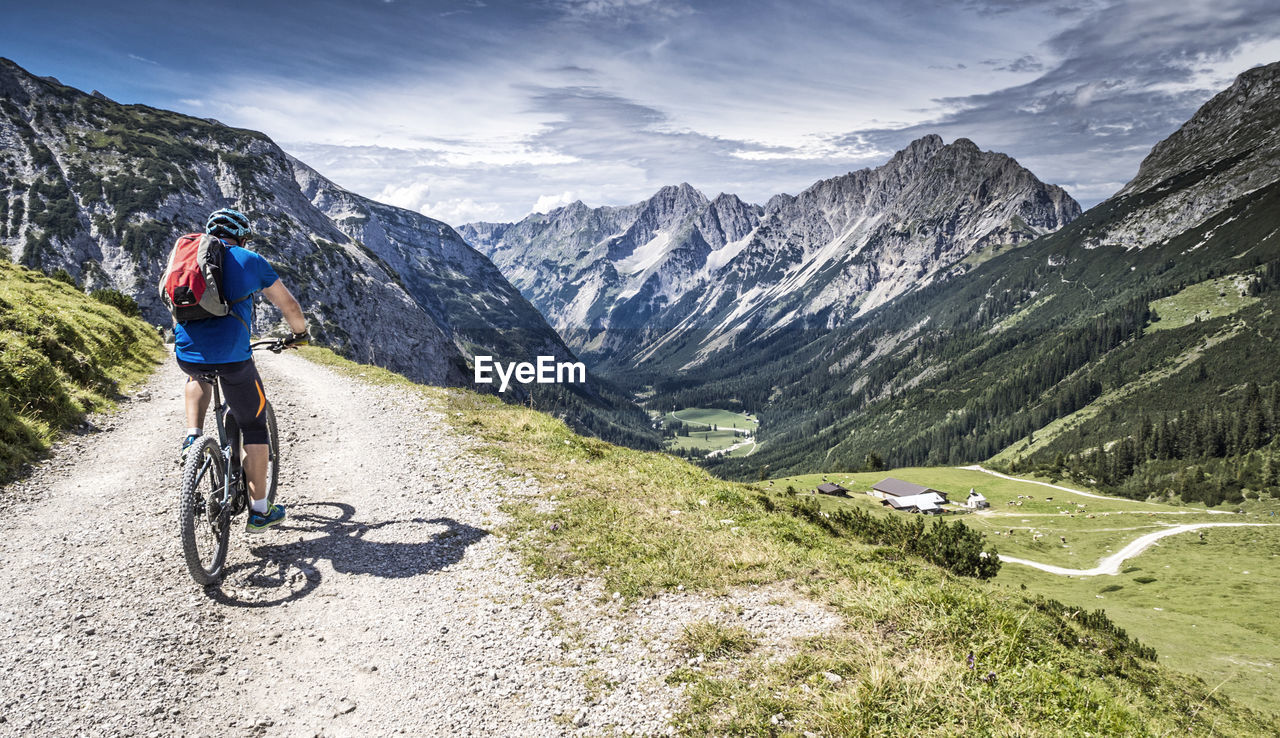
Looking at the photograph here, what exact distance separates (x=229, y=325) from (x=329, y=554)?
4011mm

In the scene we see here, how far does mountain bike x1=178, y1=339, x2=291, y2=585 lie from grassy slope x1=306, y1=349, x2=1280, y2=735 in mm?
4475

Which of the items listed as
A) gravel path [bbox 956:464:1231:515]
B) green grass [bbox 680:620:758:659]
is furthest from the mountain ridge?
gravel path [bbox 956:464:1231:515]

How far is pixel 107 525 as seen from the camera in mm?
9398

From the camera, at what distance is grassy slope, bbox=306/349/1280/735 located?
18.3 ft

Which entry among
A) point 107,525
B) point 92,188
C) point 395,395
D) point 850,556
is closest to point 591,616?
point 850,556

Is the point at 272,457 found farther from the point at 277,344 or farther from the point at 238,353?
the point at 238,353

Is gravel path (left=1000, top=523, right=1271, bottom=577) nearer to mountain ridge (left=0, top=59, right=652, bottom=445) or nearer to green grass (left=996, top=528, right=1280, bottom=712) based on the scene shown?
green grass (left=996, top=528, right=1280, bottom=712)

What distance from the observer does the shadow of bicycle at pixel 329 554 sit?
8.14m

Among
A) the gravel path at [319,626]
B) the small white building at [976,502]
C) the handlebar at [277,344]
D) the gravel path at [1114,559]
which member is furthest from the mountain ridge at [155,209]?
the gravel path at [319,626]

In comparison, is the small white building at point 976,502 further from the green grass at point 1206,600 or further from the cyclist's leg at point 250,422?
the cyclist's leg at point 250,422

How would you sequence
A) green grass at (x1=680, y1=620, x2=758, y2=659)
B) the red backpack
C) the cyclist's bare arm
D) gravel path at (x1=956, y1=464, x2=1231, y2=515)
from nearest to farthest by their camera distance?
green grass at (x1=680, y1=620, x2=758, y2=659), the red backpack, the cyclist's bare arm, gravel path at (x1=956, y1=464, x2=1231, y2=515)

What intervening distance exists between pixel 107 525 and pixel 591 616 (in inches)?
332

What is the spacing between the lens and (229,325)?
873cm

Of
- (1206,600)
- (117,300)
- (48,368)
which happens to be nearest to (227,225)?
(48,368)
